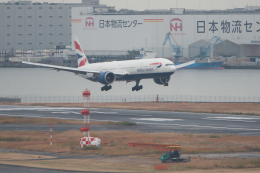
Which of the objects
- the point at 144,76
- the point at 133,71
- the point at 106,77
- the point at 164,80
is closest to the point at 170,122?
the point at 144,76

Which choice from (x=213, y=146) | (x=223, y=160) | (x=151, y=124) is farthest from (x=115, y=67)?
(x=223, y=160)

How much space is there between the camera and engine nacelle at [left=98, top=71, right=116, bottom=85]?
8885cm

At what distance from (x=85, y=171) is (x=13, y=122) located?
135 feet

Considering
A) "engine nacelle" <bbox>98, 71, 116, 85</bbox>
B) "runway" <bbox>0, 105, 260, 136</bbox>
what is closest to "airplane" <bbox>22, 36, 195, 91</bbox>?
"engine nacelle" <bbox>98, 71, 116, 85</bbox>

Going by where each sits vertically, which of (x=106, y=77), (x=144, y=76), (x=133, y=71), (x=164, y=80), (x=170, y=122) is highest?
(x=133, y=71)

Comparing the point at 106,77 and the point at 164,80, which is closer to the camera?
the point at 164,80

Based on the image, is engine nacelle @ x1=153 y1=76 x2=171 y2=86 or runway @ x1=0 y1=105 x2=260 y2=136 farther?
engine nacelle @ x1=153 y1=76 x2=171 y2=86

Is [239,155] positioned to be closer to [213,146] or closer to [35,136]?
[213,146]

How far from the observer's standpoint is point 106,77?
293 ft

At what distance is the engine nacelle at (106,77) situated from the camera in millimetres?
88850

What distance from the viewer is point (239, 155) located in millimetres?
40938

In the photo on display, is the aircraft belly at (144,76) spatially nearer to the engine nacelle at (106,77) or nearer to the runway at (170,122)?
the engine nacelle at (106,77)

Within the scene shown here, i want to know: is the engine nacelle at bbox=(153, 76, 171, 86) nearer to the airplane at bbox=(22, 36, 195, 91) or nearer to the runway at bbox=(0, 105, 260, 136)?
the airplane at bbox=(22, 36, 195, 91)

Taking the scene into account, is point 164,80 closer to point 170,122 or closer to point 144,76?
point 144,76
